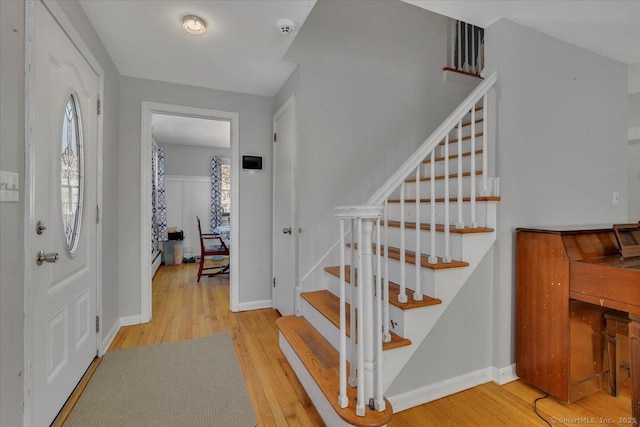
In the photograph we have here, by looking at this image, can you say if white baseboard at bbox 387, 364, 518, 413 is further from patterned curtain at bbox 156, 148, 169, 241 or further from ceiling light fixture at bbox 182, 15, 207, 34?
patterned curtain at bbox 156, 148, 169, 241

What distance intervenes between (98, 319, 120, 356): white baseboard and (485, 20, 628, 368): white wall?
2.79 m

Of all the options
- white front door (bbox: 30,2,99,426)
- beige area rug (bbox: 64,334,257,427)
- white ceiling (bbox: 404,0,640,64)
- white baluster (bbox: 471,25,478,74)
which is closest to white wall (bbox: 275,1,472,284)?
white baluster (bbox: 471,25,478,74)

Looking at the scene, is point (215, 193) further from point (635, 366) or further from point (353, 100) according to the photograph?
point (635, 366)

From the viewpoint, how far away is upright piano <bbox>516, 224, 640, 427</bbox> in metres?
1.59

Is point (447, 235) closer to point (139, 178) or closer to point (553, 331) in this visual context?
point (553, 331)

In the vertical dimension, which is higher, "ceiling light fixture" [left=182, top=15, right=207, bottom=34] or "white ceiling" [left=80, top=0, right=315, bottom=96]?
"white ceiling" [left=80, top=0, right=315, bottom=96]

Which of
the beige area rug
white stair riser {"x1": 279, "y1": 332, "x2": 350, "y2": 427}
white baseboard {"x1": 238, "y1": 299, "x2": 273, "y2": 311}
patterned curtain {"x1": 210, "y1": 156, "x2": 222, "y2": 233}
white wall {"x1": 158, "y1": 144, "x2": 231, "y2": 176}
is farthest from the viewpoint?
patterned curtain {"x1": 210, "y1": 156, "x2": 222, "y2": 233}

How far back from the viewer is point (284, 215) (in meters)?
2.89

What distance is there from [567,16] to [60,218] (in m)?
3.23

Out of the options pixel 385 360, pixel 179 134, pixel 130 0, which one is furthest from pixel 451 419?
pixel 179 134

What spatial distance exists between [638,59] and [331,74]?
2.47 meters

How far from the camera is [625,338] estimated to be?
1.83 metres

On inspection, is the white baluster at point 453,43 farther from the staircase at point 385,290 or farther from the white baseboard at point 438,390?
the white baseboard at point 438,390

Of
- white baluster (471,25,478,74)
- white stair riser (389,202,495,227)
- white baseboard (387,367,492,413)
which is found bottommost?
white baseboard (387,367,492,413)
